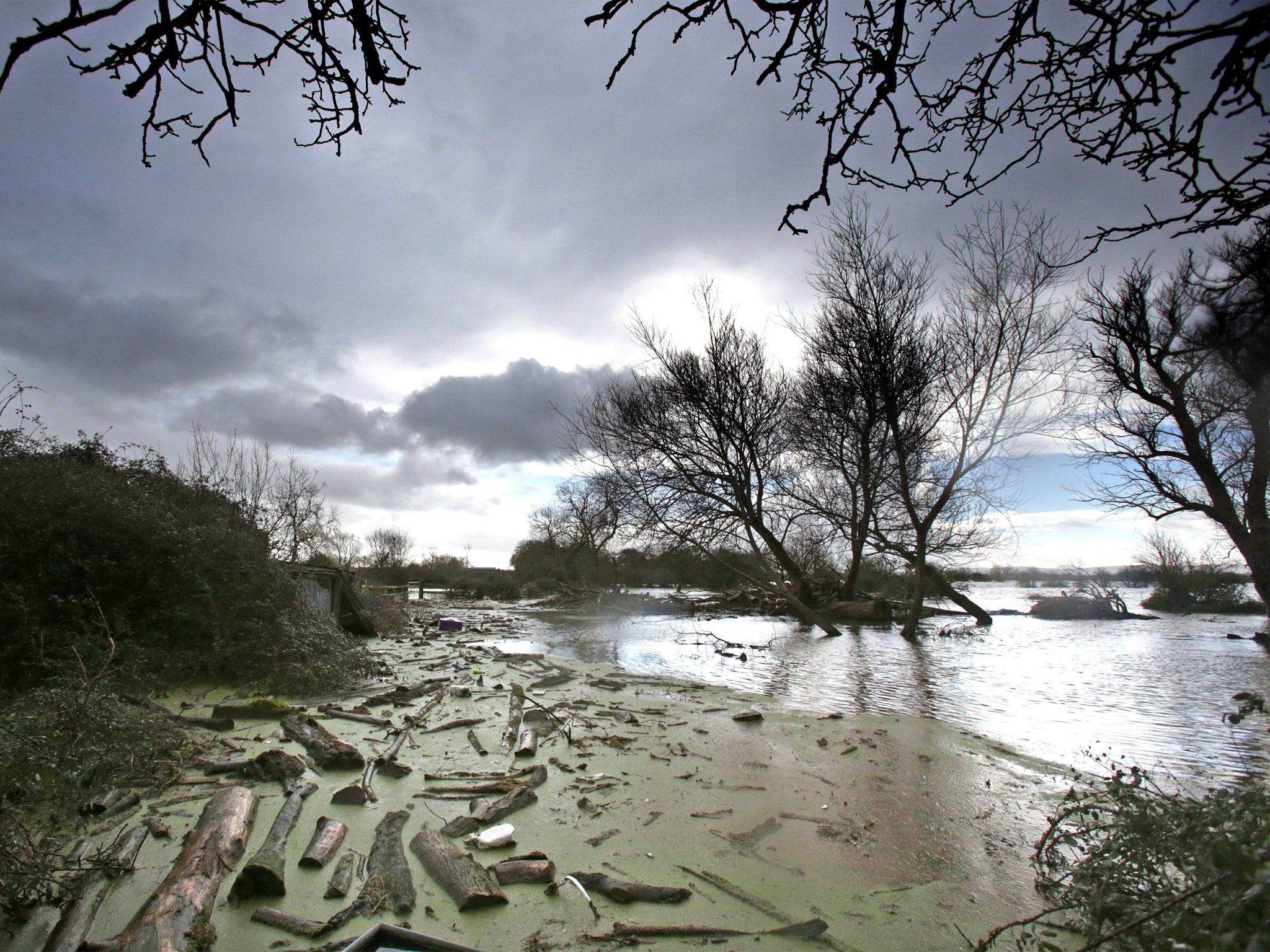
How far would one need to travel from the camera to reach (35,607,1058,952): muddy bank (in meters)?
2.50

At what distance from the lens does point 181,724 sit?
4891 mm

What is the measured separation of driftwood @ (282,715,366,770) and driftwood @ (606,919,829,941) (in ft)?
8.81

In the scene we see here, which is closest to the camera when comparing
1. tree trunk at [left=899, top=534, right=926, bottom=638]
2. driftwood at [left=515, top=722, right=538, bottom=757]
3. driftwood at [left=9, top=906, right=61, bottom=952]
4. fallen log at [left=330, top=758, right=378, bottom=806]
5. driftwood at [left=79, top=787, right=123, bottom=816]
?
driftwood at [left=9, top=906, right=61, bottom=952]

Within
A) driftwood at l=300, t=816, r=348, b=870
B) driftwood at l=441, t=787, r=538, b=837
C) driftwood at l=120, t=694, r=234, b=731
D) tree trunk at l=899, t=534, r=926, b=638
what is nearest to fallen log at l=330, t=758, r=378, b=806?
driftwood at l=300, t=816, r=348, b=870

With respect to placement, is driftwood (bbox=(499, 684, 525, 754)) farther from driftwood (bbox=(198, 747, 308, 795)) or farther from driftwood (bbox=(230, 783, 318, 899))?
driftwood (bbox=(230, 783, 318, 899))

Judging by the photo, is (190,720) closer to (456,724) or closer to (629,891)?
(456,724)

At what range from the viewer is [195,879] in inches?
101

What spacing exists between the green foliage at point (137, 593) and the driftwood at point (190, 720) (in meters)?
0.32

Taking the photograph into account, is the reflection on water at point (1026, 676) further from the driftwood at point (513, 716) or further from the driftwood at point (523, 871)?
the driftwood at point (523, 871)

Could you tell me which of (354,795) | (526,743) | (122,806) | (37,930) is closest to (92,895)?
(37,930)

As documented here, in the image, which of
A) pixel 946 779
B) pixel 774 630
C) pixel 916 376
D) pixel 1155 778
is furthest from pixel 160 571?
pixel 916 376

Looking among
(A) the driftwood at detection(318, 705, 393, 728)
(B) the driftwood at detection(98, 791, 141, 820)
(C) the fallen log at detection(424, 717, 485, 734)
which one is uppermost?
(B) the driftwood at detection(98, 791, 141, 820)

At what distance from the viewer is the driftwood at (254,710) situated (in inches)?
212

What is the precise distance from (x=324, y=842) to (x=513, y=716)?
2867 mm
